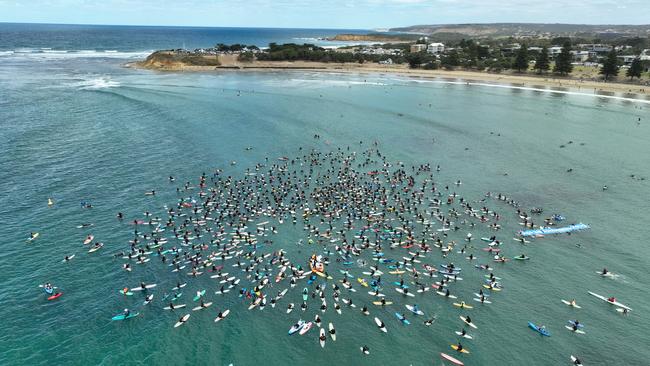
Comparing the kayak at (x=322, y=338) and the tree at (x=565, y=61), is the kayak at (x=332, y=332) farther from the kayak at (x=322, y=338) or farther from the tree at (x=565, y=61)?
the tree at (x=565, y=61)

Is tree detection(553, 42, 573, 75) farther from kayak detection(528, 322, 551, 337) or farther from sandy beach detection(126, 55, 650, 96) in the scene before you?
kayak detection(528, 322, 551, 337)

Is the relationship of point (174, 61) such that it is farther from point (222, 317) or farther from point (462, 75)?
point (222, 317)

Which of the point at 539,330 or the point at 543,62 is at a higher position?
the point at 543,62

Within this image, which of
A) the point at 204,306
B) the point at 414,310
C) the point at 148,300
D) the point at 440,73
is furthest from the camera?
the point at 440,73

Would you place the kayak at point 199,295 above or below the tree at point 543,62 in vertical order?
below

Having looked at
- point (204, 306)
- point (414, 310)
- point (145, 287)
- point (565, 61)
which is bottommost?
point (414, 310)

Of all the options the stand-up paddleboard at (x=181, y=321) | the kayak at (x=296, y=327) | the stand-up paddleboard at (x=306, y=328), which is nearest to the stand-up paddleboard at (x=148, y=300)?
the stand-up paddleboard at (x=181, y=321)

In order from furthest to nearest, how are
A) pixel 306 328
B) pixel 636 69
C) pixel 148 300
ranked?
1. pixel 636 69
2. pixel 148 300
3. pixel 306 328

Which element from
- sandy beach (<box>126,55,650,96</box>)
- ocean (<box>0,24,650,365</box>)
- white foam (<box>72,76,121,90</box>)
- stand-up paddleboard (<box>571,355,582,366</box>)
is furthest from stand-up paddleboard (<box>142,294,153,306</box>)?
sandy beach (<box>126,55,650,96</box>)

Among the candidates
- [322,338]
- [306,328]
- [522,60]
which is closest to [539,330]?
[322,338]
